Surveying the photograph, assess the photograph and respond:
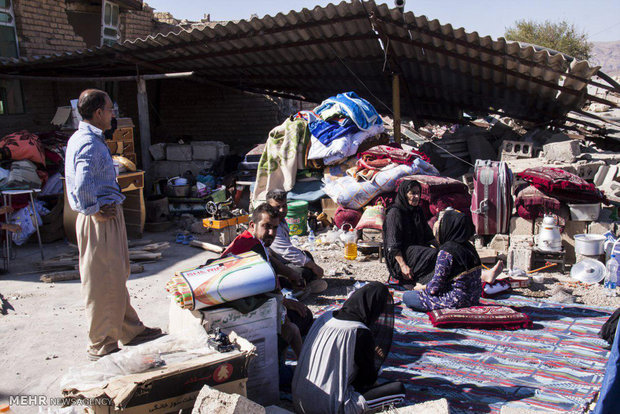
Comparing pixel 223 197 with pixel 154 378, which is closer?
pixel 154 378

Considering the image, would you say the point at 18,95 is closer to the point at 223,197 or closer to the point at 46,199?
the point at 46,199

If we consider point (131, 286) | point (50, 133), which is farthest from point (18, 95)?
point (131, 286)

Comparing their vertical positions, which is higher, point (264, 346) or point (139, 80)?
point (139, 80)

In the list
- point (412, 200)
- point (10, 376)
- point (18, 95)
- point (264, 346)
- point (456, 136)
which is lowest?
point (10, 376)

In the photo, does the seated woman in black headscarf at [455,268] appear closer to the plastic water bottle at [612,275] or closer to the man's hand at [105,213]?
the plastic water bottle at [612,275]

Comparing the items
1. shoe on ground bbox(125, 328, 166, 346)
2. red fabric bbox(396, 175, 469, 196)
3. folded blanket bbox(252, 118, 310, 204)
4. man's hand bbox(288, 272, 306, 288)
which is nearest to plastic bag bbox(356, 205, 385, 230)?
red fabric bbox(396, 175, 469, 196)

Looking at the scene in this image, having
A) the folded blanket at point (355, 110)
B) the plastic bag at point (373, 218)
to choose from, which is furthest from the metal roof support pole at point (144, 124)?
the plastic bag at point (373, 218)

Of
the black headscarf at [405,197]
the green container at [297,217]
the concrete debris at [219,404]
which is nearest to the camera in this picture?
the concrete debris at [219,404]

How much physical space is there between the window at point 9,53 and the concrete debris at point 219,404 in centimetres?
967

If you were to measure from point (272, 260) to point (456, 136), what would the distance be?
7043mm

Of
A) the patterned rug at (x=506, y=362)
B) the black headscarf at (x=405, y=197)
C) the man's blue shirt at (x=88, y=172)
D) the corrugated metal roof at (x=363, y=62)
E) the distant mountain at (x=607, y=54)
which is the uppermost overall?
the distant mountain at (x=607, y=54)

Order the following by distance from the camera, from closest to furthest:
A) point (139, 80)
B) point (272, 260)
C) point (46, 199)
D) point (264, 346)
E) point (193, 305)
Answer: point (193, 305)
point (264, 346)
point (272, 260)
point (46, 199)
point (139, 80)

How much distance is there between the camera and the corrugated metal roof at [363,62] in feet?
25.1

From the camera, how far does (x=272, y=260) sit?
4.74 metres
